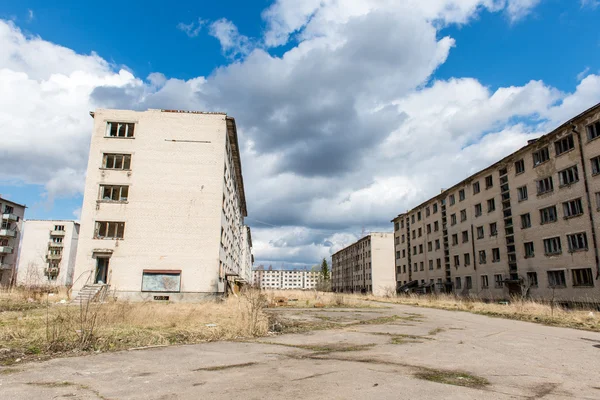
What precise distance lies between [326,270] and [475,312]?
11955 centimetres

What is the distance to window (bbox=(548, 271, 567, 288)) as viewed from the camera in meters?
28.2

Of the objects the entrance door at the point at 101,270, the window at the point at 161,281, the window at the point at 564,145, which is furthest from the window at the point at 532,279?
the entrance door at the point at 101,270

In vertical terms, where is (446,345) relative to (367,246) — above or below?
below

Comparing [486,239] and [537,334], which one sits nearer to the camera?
[537,334]

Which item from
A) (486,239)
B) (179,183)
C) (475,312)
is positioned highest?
(179,183)

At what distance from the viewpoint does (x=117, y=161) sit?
103ft

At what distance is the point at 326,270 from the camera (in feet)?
467

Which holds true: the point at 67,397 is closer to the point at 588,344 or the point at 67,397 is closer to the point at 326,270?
the point at 588,344

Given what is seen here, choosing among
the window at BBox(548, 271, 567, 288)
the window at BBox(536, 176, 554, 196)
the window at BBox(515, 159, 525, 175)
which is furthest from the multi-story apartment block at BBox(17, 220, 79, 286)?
the window at BBox(536, 176, 554, 196)

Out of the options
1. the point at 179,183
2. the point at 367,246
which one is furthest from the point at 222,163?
the point at 367,246

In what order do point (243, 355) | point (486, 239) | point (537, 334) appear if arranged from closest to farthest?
1. point (243, 355)
2. point (537, 334)
3. point (486, 239)

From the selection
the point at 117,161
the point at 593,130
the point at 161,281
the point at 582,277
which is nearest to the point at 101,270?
the point at 161,281

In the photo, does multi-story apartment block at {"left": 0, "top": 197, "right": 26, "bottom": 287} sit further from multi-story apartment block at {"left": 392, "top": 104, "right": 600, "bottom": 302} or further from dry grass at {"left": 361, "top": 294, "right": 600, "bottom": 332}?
dry grass at {"left": 361, "top": 294, "right": 600, "bottom": 332}

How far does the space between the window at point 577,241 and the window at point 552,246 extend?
1.11 meters
